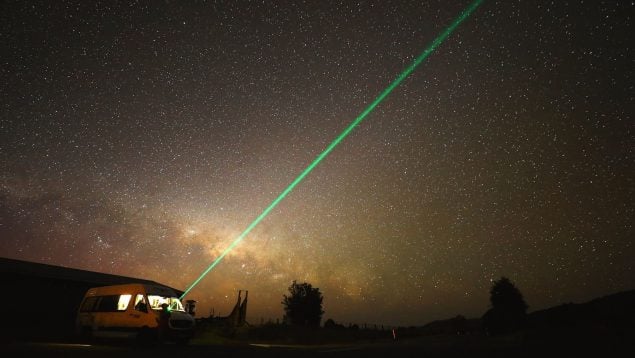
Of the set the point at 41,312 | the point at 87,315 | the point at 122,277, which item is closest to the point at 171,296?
the point at 87,315

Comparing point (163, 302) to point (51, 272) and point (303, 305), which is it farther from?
point (303, 305)

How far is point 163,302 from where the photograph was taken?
14.9 metres

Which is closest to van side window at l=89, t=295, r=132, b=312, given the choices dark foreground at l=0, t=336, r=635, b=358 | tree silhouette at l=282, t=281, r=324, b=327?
dark foreground at l=0, t=336, r=635, b=358

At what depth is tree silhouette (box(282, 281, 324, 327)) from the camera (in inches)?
2363

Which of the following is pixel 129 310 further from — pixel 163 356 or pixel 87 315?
pixel 163 356

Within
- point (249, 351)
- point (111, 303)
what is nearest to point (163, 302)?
point (111, 303)

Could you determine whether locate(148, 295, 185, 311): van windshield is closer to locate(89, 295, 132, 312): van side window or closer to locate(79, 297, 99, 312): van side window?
locate(89, 295, 132, 312): van side window

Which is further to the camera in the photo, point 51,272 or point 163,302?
point 51,272

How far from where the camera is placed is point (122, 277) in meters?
29.5

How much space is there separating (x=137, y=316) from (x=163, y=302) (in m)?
1.10

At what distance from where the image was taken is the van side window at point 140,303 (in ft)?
46.2

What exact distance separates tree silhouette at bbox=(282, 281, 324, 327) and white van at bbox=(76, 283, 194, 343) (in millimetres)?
46902

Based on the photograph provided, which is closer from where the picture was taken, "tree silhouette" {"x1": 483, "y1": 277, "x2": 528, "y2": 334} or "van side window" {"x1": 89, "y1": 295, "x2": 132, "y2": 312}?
"van side window" {"x1": 89, "y1": 295, "x2": 132, "y2": 312}

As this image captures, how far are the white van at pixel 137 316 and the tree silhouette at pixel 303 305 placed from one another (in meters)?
46.9
